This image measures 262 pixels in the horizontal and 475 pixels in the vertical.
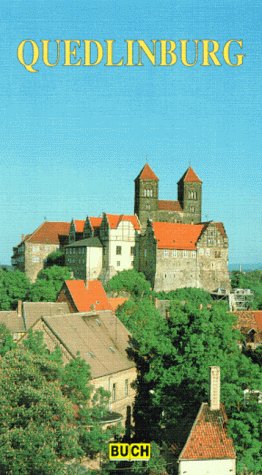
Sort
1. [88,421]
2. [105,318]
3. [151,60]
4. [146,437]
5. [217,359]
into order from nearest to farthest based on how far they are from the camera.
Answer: [151,60], [88,421], [217,359], [146,437], [105,318]

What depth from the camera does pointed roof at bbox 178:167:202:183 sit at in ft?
365

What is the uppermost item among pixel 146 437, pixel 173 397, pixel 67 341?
pixel 67 341

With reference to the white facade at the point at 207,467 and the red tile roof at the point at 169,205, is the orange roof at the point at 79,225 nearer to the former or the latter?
the red tile roof at the point at 169,205

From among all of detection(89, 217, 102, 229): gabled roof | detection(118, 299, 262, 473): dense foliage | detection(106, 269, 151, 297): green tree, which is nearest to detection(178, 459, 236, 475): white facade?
detection(118, 299, 262, 473): dense foliage

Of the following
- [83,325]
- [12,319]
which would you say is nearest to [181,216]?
[12,319]

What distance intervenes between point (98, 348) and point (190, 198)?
241ft

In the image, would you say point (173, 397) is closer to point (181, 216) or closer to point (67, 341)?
point (67, 341)

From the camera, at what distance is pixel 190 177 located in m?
112

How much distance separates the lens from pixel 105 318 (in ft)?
139

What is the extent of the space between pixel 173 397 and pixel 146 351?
535 centimetres

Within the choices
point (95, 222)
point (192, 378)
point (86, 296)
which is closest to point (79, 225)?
point (95, 222)

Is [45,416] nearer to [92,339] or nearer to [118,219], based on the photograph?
[92,339]

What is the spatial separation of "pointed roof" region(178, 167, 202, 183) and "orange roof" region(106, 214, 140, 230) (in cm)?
1686

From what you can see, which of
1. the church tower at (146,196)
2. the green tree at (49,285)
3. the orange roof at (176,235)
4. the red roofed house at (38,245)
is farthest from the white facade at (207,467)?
the church tower at (146,196)
